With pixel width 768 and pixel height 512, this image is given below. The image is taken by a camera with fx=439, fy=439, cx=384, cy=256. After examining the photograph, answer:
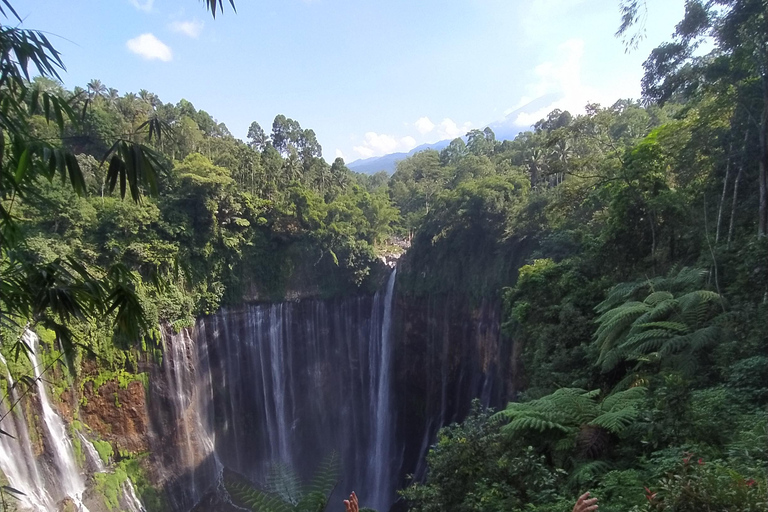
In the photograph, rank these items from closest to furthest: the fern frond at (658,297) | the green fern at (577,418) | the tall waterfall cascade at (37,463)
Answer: the green fern at (577,418), the fern frond at (658,297), the tall waterfall cascade at (37,463)

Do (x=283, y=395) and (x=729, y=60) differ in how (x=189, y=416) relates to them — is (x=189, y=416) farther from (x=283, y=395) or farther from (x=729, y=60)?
(x=729, y=60)

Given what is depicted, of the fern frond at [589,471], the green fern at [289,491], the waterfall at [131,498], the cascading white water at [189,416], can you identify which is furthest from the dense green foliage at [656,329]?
the waterfall at [131,498]

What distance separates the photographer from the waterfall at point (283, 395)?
58.0 ft

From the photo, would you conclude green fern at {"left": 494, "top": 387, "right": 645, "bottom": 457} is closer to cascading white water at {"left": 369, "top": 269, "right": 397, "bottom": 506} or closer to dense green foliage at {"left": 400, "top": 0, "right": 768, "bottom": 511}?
dense green foliage at {"left": 400, "top": 0, "right": 768, "bottom": 511}

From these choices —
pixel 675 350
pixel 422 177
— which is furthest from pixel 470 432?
pixel 422 177

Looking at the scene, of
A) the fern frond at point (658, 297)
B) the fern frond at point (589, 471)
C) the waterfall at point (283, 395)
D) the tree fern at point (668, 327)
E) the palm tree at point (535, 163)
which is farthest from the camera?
the palm tree at point (535, 163)

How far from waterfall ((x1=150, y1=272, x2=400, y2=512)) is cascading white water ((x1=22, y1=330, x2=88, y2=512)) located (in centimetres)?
330

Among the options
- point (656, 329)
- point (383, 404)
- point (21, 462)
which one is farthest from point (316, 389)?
point (656, 329)

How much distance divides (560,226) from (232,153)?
19494 mm

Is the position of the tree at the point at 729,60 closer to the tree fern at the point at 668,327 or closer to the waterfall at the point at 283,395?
the tree fern at the point at 668,327

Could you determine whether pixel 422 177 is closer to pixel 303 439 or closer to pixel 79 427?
pixel 303 439

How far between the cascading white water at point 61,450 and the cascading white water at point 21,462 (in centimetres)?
52

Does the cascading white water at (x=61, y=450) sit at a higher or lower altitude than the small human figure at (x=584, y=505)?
lower

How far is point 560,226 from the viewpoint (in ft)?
51.2
